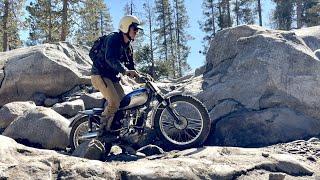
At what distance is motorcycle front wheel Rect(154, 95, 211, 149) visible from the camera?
7578 millimetres

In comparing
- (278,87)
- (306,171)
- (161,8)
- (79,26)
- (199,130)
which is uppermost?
(161,8)

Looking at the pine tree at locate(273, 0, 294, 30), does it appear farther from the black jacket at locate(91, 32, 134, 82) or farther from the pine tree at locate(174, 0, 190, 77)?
the black jacket at locate(91, 32, 134, 82)

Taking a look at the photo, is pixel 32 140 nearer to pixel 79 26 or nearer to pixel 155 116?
pixel 155 116

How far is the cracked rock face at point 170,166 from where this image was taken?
565 cm

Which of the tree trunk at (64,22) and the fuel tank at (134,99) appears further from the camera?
the tree trunk at (64,22)

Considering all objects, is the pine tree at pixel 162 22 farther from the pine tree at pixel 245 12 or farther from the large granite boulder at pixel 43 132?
the large granite boulder at pixel 43 132

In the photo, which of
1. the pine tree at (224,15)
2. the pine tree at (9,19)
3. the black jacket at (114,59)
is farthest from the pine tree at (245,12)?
the black jacket at (114,59)

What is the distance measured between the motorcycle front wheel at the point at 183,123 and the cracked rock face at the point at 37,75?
237 inches

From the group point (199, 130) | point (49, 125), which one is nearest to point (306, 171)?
point (199, 130)

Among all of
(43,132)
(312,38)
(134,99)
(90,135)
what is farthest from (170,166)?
(312,38)

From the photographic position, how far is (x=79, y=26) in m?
32.3

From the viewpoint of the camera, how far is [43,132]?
29.5 ft

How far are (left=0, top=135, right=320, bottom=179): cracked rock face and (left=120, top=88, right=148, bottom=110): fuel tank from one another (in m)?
1.34

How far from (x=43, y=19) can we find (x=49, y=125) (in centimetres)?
2522
